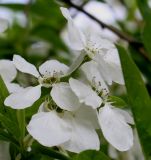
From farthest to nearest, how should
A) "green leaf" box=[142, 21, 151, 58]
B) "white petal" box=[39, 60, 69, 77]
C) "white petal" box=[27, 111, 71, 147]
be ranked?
"green leaf" box=[142, 21, 151, 58], "white petal" box=[39, 60, 69, 77], "white petal" box=[27, 111, 71, 147]

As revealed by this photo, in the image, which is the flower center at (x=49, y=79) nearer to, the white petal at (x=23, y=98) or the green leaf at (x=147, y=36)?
the white petal at (x=23, y=98)

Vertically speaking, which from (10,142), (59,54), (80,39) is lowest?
(59,54)

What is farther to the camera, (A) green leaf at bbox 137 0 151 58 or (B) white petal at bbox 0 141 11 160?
(A) green leaf at bbox 137 0 151 58

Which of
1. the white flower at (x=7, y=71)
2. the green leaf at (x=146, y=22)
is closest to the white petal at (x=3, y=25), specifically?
the white flower at (x=7, y=71)

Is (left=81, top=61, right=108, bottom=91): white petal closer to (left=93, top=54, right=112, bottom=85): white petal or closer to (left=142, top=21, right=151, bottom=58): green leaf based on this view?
(left=93, top=54, right=112, bottom=85): white petal

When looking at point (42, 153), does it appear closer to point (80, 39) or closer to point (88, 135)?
point (88, 135)

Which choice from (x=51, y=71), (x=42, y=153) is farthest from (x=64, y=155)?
(x=51, y=71)

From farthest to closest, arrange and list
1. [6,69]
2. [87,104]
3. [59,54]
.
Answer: [59,54]
[6,69]
[87,104]

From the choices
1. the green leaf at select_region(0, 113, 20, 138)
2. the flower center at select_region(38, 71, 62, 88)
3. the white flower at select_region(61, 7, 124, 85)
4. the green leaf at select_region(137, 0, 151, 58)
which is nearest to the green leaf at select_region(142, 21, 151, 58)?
the green leaf at select_region(137, 0, 151, 58)
